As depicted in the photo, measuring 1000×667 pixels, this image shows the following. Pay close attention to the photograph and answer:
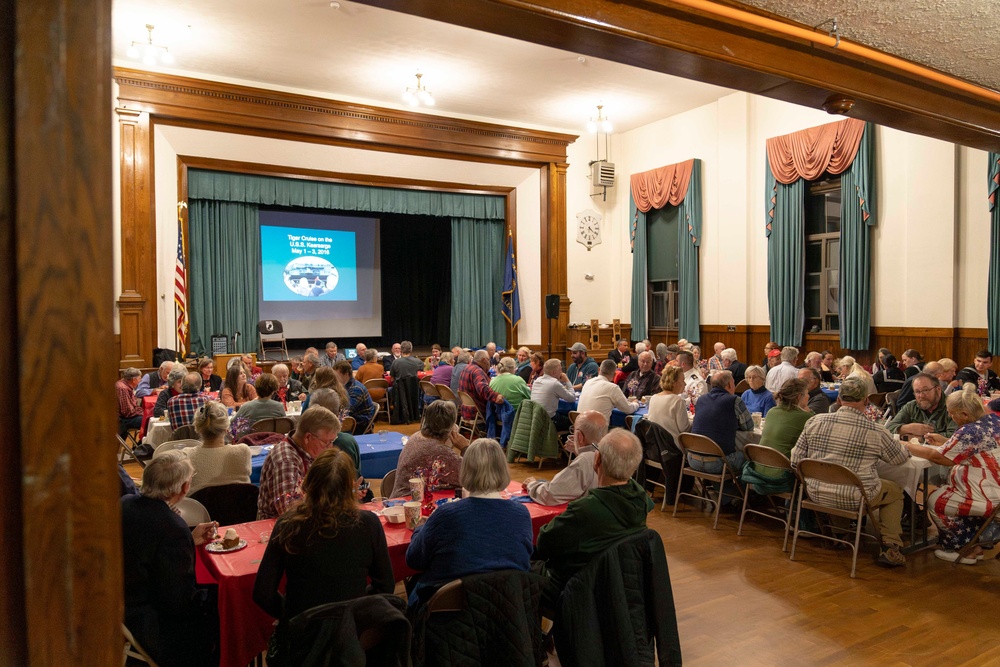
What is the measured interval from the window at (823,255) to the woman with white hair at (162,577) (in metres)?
10.0

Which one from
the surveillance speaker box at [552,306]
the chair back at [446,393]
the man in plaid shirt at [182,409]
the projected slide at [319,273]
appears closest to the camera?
the man in plaid shirt at [182,409]

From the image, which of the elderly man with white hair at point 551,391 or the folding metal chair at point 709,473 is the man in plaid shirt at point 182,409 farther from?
the folding metal chair at point 709,473

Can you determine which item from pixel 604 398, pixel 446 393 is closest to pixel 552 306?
pixel 446 393

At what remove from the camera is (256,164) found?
36.5ft

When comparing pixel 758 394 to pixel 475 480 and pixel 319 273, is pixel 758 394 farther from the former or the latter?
pixel 319 273

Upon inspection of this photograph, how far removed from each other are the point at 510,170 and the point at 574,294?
2777 mm

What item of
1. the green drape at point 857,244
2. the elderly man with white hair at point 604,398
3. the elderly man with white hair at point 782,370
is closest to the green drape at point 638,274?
the green drape at point 857,244

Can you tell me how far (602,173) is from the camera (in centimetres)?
1355

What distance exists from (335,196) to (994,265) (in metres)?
9.80

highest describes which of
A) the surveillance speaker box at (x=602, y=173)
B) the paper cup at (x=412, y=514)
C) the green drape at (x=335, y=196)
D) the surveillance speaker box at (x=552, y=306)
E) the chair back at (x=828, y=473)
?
the surveillance speaker box at (x=602, y=173)

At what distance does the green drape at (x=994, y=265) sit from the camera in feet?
27.2

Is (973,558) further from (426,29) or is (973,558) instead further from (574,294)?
(574,294)

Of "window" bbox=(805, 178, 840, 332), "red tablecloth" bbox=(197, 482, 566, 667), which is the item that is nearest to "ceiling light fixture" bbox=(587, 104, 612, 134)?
"window" bbox=(805, 178, 840, 332)

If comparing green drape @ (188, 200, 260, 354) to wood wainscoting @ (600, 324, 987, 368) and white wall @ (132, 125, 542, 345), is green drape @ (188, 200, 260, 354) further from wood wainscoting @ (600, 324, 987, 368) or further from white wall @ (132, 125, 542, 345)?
wood wainscoting @ (600, 324, 987, 368)
